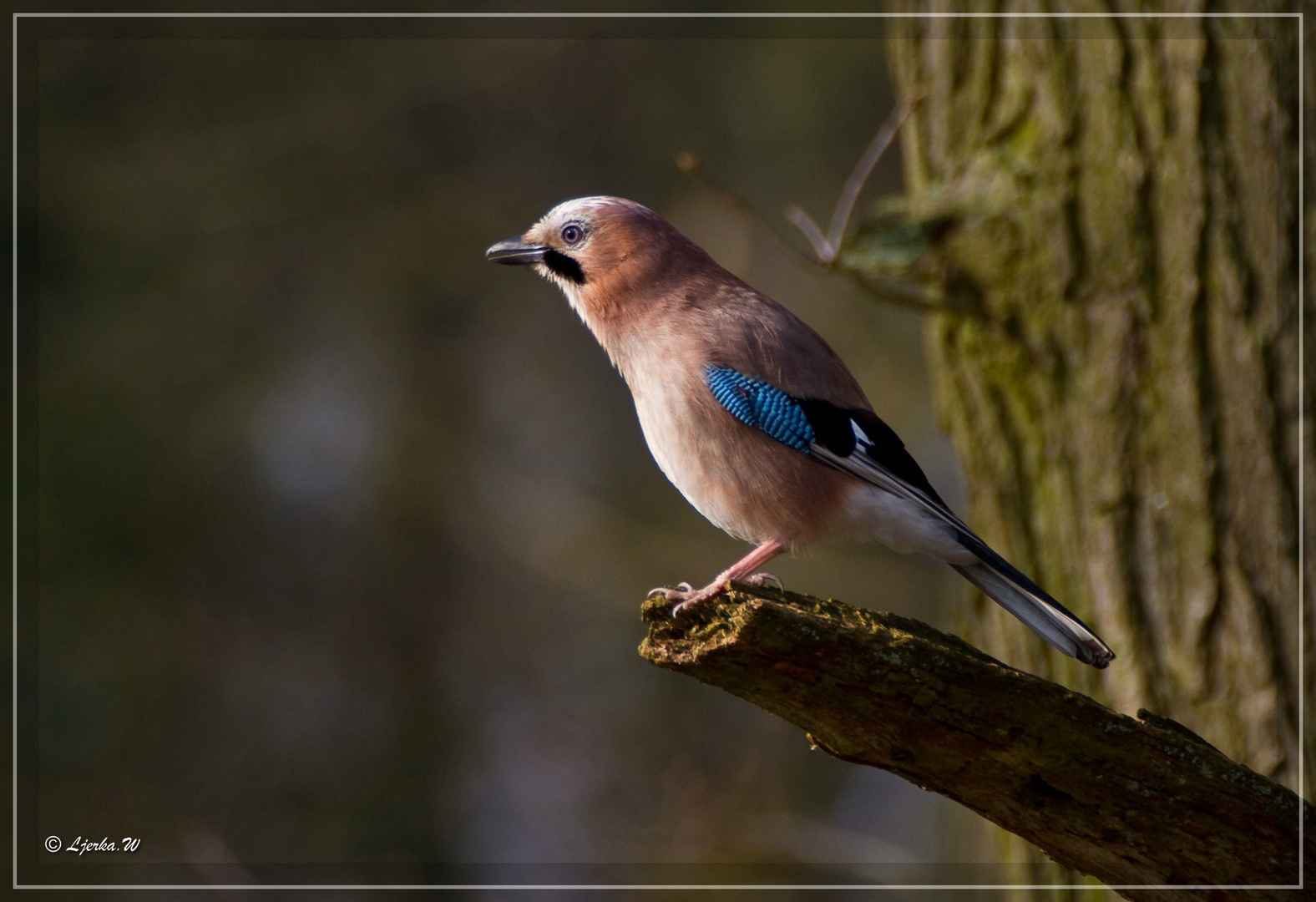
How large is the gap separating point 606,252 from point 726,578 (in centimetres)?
162

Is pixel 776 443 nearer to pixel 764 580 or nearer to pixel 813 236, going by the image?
pixel 764 580

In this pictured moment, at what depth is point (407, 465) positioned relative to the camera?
9938 mm

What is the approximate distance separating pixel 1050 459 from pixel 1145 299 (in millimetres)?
734

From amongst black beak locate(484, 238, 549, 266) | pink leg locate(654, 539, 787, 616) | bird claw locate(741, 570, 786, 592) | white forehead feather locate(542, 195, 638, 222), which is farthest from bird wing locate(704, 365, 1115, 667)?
black beak locate(484, 238, 549, 266)

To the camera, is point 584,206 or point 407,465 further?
point 407,465

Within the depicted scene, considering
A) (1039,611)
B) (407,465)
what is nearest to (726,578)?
(1039,611)

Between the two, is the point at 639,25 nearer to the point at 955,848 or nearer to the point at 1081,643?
the point at 955,848

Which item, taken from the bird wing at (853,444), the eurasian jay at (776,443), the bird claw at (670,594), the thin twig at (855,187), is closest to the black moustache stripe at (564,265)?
the eurasian jay at (776,443)

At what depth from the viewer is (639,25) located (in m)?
10.4

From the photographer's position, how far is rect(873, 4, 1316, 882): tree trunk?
4.33m

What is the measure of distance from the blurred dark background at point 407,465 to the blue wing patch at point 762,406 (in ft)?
12.0

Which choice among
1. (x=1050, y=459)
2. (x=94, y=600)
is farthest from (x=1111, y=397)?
(x=94, y=600)

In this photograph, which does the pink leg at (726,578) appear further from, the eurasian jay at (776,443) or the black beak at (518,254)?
the black beak at (518,254)

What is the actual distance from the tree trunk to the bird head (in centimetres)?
108
